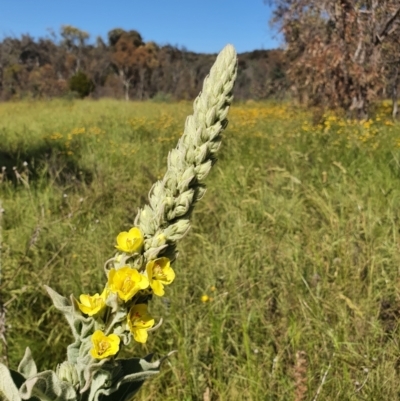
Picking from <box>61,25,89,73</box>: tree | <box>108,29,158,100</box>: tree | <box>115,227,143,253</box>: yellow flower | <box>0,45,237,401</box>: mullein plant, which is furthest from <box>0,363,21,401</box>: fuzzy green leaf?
<box>61,25,89,73</box>: tree

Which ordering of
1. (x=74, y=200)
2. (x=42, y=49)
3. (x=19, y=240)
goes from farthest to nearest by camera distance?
1. (x=42, y=49)
2. (x=74, y=200)
3. (x=19, y=240)

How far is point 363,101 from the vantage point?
9578 mm

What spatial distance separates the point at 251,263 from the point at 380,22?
8599 mm

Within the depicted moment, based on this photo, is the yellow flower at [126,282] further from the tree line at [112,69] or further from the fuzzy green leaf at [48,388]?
the tree line at [112,69]

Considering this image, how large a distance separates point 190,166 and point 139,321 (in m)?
0.23

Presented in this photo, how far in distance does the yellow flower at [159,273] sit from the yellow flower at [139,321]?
4cm

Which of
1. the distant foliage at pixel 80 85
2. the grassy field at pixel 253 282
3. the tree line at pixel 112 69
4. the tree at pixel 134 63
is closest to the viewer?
the grassy field at pixel 253 282

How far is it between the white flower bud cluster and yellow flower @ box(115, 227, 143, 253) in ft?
0.06

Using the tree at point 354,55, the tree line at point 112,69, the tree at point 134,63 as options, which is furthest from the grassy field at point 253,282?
the tree at point 134,63

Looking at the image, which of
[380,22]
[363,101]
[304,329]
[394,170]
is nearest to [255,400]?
[304,329]

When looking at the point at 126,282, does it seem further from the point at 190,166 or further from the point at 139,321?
the point at 190,166

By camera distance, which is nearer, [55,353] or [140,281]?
[140,281]

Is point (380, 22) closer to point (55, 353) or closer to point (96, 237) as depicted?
point (96, 237)

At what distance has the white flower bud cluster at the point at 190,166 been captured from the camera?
2.16 feet
